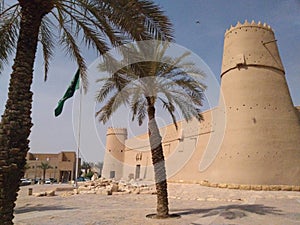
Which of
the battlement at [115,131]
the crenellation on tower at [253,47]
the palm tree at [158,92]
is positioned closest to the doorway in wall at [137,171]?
the battlement at [115,131]

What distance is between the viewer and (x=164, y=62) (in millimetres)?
8969

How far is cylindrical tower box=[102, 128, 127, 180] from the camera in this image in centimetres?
3747

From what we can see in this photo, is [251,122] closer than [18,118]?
No

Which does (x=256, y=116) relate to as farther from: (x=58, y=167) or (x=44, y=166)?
(x=58, y=167)

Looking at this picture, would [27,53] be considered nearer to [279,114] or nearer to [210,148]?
[279,114]

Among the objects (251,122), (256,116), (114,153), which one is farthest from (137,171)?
(256,116)

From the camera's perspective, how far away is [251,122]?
16.2m

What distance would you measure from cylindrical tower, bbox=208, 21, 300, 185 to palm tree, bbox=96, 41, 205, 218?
7037 millimetres

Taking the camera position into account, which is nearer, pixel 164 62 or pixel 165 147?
pixel 164 62

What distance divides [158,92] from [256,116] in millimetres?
9140

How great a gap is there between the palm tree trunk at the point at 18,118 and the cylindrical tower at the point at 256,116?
43.1 ft

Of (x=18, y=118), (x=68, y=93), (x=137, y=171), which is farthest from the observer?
(x=137, y=171)

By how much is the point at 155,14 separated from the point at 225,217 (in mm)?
5799

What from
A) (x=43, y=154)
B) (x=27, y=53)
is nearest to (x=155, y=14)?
(x=27, y=53)
